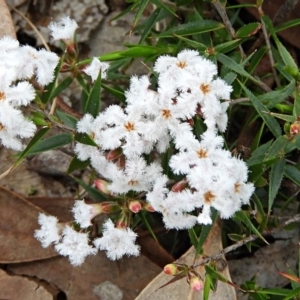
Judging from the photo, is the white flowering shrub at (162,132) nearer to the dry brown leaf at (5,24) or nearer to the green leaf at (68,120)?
the green leaf at (68,120)

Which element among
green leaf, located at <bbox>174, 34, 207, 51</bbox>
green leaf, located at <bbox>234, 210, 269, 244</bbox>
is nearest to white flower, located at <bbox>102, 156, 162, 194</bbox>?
green leaf, located at <bbox>234, 210, 269, 244</bbox>

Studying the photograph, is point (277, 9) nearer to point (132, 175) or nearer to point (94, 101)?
point (94, 101)

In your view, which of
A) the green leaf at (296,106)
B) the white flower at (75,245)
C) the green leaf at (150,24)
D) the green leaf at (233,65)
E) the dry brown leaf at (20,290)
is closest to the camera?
the green leaf at (296,106)

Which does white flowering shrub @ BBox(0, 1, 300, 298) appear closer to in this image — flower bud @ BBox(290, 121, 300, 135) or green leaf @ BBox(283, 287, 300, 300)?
flower bud @ BBox(290, 121, 300, 135)

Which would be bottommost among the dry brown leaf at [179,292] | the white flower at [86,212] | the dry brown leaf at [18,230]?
the dry brown leaf at [179,292]

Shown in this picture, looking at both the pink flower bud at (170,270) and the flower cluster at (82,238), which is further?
the flower cluster at (82,238)

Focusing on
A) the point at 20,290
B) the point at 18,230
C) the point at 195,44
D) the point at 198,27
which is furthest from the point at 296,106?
the point at 20,290

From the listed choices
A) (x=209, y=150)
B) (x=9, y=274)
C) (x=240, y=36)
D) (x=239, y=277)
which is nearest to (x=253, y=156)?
(x=209, y=150)

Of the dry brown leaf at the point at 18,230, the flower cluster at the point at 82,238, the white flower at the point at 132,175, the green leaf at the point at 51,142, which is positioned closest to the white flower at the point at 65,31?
the green leaf at the point at 51,142
